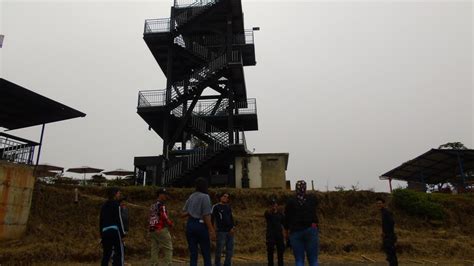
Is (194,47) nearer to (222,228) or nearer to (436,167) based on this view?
(436,167)

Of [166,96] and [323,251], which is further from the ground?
[166,96]

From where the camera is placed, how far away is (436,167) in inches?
855

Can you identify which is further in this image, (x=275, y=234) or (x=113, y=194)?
(x=275, y=234)

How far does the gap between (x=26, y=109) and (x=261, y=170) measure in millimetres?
12030

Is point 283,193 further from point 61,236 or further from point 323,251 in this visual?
point 61,236

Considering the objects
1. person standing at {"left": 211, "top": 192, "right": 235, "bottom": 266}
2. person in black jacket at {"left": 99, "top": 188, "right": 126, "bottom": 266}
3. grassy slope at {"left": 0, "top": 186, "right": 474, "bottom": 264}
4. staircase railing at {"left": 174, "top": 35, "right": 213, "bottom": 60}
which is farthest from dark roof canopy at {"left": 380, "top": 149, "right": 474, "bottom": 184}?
person in black jacket at {"left": 99, "top": 188, "right": 126, "bottom": 266}

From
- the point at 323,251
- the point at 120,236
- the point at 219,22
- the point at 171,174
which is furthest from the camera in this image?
the point at 219,22

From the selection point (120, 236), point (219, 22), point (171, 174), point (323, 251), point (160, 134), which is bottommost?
point (323, 251)

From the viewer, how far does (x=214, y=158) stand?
69.0 feet

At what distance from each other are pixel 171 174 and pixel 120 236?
14.5m

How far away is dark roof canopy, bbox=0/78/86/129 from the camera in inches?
471

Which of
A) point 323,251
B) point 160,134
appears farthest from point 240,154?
point 323,251

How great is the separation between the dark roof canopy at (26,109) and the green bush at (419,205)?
509 inches

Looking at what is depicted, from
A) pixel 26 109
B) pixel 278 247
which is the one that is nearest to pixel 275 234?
pixel 278 247
